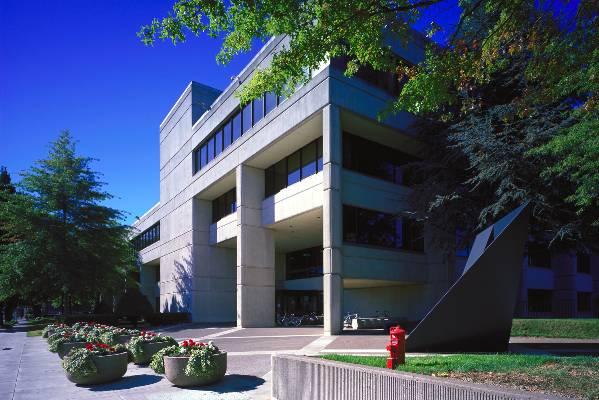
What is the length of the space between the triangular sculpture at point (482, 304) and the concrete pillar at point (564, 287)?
122 feet

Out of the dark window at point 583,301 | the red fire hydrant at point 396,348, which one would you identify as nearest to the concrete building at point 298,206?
the red fire hydrant at point 396,348

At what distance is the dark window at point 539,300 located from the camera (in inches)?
1706

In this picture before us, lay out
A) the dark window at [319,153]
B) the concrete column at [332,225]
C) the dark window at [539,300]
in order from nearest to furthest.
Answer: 1. the concrete column at [332,225]
2. the dark window at [319,153]
3. the dark window at [539,300]

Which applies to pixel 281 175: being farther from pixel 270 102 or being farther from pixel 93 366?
pixel 93 366

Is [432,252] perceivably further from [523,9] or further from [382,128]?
[523,9]

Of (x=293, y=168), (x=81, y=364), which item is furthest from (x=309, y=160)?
(x=81, y=364)

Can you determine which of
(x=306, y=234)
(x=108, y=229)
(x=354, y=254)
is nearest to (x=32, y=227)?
(x=108, y=229)

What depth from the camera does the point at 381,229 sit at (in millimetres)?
27469

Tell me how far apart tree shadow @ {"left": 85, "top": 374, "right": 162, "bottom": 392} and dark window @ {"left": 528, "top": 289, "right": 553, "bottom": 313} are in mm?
38542

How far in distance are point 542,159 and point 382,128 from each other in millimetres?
8692

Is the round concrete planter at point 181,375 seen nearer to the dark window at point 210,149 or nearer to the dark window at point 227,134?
the dark window at point 227,134

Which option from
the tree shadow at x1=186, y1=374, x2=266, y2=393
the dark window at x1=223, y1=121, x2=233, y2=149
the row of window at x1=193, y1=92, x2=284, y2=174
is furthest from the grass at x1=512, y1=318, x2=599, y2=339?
the dark window at x1=223, y1=121, x2=233, y2=149

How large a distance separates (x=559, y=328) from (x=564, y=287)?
26.1 meters

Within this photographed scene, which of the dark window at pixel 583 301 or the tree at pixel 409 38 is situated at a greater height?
the tree at pixel 409 38
